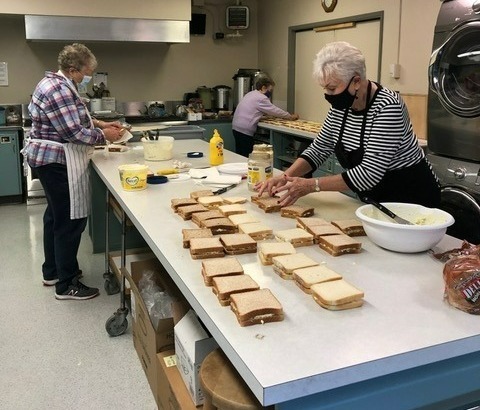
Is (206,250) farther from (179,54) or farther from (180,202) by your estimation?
(179,54)

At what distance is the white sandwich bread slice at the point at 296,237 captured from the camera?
181 centimetres

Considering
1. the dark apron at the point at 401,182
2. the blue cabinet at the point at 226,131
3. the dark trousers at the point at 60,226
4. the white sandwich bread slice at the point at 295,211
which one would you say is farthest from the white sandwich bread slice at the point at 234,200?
the blue cabinet at the point at 226,131

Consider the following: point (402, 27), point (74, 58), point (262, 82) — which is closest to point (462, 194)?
point (402, 27)

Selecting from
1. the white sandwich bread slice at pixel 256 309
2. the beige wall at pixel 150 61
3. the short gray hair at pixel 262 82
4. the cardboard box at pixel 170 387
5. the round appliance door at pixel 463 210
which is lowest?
the cardboard box at pixel 170 387

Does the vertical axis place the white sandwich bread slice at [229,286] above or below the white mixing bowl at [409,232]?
below

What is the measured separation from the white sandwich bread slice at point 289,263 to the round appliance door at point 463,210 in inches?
64.2

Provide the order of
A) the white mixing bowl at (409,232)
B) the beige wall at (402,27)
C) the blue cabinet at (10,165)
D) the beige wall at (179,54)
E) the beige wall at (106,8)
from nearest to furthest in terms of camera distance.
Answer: the white mixing bowl at (409,232)
the beige wall at (402,27)
the beige wall at (106,8)
the blue cabinet at (10,165)
the beige wall at (179,54)

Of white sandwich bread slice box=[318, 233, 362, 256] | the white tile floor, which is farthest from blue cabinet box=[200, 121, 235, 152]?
white sandwich bread slice box=[318, 233, 362, 256]

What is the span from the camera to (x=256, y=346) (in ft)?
3.85

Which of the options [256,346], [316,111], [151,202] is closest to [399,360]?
[256,346]

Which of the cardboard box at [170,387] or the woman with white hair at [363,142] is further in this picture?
the woman with white hair at [363,142]

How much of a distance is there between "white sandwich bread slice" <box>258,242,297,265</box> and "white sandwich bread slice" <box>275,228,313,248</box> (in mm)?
65

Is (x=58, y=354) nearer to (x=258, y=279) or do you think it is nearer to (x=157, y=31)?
(x=258, y=279)

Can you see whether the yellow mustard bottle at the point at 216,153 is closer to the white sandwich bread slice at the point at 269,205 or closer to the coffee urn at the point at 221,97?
the white sandwich bread slice at the point at 269,205
